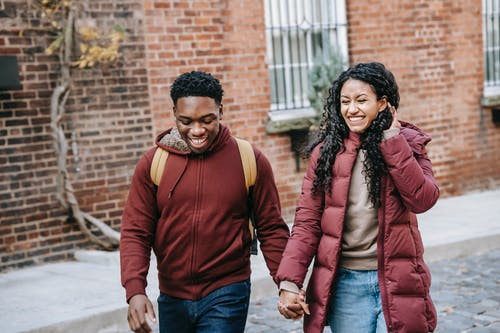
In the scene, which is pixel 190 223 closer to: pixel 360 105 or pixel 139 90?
pixel 360 105

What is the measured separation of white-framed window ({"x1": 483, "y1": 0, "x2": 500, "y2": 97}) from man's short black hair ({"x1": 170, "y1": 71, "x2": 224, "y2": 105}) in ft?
28.6

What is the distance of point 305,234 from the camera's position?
320 centimetres

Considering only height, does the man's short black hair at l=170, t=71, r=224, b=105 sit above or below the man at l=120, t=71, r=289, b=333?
above

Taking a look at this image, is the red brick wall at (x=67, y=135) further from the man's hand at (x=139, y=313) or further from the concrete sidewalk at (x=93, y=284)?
the man's hand at (x=139, y=313)

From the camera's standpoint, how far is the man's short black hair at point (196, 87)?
3152 millimetres

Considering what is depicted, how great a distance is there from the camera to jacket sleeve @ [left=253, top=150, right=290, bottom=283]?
11.0ft

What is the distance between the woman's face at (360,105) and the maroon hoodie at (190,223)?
1.61 ft

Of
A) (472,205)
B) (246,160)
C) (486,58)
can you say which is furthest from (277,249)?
(486,58)

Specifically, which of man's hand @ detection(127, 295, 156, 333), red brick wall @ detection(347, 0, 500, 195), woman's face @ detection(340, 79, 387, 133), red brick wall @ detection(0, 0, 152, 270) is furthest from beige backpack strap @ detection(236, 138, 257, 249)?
red brick wall @ detection(347, 0, 500, 195)

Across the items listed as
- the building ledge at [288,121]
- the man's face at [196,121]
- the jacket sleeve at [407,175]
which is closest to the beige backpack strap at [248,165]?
the man's face at [196,121]

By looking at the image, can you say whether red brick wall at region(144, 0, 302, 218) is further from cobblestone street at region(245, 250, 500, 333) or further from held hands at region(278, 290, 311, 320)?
held hands at region(278, 290, 311, 320)

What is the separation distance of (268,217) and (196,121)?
0.58 m

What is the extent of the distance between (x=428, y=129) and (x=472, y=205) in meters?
1.29

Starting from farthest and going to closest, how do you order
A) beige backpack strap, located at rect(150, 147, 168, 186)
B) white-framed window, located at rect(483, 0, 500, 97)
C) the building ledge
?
white-framed window, located at rect(483, 0, 500, 97) → the building ledge → beige backpack strap, located at rect(150, 147, 168, 186)
